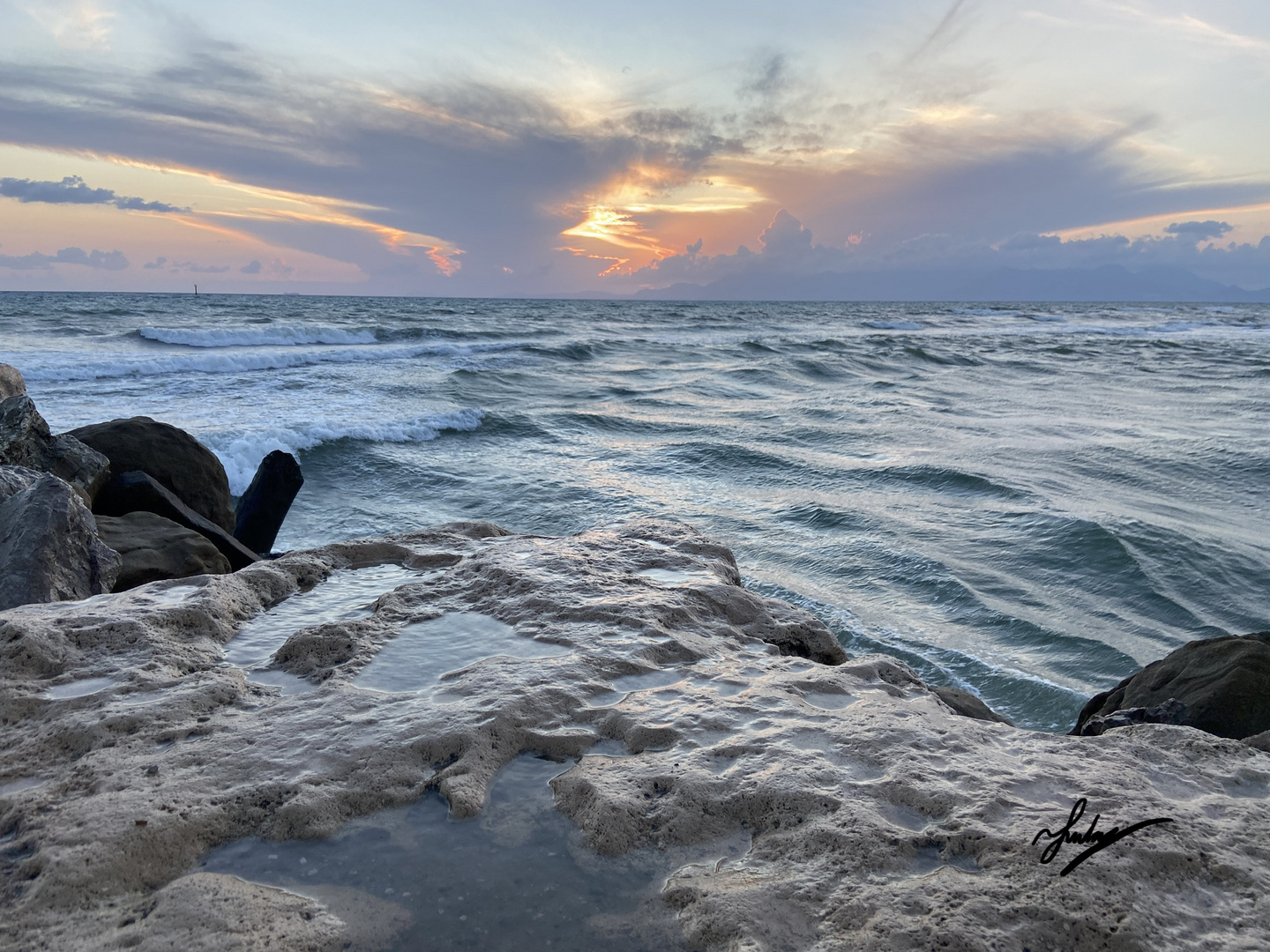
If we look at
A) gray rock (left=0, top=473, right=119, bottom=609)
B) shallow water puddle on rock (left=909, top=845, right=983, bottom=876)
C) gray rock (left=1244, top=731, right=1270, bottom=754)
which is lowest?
gray rock (left=1244, top=731, right=1270, bottom=754)

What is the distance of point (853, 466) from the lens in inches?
421

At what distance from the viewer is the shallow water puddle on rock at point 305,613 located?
3061 millimetres

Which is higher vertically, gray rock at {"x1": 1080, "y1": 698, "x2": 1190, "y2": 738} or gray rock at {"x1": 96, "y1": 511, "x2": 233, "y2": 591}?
gray rock at {"x1": 96, "y1": 511, "x2": 233, "y2": 591}

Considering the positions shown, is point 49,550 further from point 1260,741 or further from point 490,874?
point 1260,741

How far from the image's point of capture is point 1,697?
259cm

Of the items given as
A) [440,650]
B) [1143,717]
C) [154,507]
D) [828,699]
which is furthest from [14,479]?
[1143,717]

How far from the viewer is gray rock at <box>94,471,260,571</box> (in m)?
5.21

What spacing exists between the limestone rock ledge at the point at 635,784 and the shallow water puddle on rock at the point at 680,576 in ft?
1.63

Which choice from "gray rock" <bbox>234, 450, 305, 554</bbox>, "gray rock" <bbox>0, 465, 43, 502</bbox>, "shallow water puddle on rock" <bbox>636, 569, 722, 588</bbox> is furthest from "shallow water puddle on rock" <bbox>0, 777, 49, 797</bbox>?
"gray rock" <bbox>234, 450, 305, 554</bbox>

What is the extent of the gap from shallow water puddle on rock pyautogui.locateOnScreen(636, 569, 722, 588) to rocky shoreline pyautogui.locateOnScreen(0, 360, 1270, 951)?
35 cm
